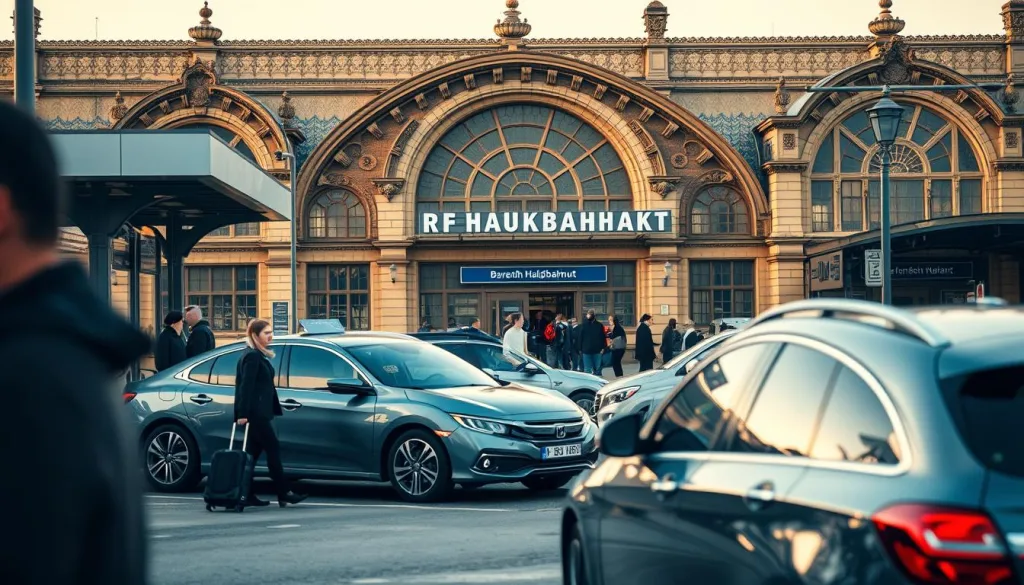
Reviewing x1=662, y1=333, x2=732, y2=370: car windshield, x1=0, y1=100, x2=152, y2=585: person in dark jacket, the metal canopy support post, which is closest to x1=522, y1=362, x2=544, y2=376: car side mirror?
x1=662, y1=333, x2=732, y2=370: car windshield

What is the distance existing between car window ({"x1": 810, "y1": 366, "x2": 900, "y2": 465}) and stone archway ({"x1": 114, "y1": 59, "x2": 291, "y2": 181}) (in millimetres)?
41213

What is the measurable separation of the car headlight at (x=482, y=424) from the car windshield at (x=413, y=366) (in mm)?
738

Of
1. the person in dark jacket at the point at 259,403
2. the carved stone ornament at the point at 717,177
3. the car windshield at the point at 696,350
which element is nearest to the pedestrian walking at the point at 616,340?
the carved stone ornament at the point at 717,177

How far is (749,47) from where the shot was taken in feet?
156

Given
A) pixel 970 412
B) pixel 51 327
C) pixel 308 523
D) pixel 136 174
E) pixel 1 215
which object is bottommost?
pixel 308 523

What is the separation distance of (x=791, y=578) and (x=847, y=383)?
57 cm

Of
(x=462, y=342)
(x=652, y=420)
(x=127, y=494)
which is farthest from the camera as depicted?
(x=462, y=342)

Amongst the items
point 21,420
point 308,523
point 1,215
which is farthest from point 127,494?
point 308,523

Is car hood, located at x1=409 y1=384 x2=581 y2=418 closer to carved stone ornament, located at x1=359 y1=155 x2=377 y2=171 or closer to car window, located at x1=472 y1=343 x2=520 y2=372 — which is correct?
car window, located at x1=472 y1=343 x2=520 y2=372

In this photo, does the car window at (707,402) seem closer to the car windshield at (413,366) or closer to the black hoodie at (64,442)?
the black hoodie at (64,442)

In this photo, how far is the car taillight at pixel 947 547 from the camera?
10.6 ft

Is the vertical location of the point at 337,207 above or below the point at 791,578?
above

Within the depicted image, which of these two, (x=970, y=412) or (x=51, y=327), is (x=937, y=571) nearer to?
(x=970, y=412)

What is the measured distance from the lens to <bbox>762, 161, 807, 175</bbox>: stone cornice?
4462 centimetres
